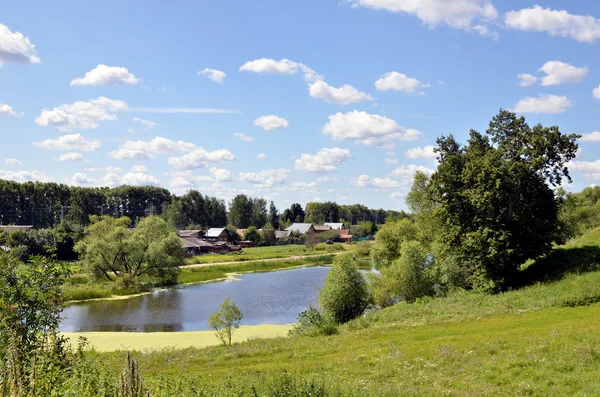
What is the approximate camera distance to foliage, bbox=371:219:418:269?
1885 inches

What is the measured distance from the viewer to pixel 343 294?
31391mm

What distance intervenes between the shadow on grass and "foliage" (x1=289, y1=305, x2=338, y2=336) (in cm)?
1249

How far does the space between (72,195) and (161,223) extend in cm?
5777

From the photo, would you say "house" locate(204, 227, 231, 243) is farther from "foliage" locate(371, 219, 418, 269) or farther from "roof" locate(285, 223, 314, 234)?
"foliage" locate(371, 219, 418, 269)

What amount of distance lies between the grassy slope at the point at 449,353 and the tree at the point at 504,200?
2.60m

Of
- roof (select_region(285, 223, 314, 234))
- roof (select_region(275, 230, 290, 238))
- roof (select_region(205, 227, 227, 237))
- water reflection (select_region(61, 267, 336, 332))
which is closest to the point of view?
water reflection (select_region(61, 267, 336, 332))

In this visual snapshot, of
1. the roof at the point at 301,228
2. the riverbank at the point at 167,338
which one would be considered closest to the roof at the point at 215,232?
the roof at the point at 301,228

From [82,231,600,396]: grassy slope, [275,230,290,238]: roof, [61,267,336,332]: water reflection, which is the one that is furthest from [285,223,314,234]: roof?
[82,231,600,396]: grassy slope

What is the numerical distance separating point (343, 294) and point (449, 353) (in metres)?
16.2

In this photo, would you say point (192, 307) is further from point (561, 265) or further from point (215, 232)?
point (215, 232)

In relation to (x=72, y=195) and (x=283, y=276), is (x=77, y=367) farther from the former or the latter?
(x=72, y=195)

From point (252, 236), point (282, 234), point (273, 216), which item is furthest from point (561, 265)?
point (273, 216)

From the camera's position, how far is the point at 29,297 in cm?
1023

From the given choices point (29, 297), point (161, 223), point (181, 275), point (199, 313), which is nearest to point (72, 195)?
point (161, 223)
